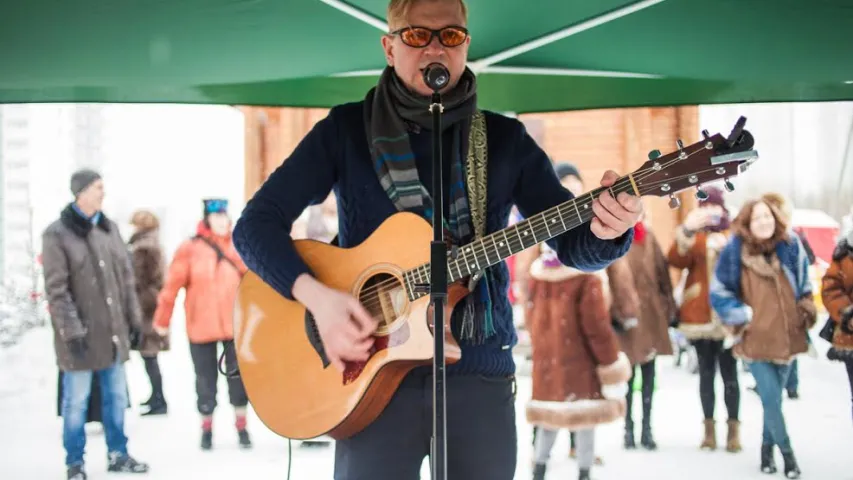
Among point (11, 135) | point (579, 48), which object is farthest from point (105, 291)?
point (579, 48)

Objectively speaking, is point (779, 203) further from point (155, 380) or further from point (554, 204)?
point (155, 380)

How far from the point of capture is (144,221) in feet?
19.4

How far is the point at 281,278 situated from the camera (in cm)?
177

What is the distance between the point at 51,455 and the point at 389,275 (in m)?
4.40

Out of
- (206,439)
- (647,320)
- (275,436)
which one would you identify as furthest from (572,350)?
(206,439)

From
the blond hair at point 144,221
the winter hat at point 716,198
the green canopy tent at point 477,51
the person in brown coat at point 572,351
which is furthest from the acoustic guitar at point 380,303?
the blond hair at point 144,221

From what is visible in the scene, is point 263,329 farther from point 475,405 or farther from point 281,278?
point 475,405

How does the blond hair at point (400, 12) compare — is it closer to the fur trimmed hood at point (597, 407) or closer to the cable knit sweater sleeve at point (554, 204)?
the cable knit sweater sleeve at point (554, 204)

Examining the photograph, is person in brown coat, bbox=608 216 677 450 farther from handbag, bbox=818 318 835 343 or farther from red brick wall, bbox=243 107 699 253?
handbag, bbox=818 318 835 343

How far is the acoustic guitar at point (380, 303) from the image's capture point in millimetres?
1596

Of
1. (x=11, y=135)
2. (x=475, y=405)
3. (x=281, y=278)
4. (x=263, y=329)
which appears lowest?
(x=475, y=405)

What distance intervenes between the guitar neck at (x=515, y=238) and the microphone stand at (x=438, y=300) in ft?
0.49

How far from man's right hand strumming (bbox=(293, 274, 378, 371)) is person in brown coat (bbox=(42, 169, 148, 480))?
135 inches

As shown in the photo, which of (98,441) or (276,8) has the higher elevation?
(276,8)
